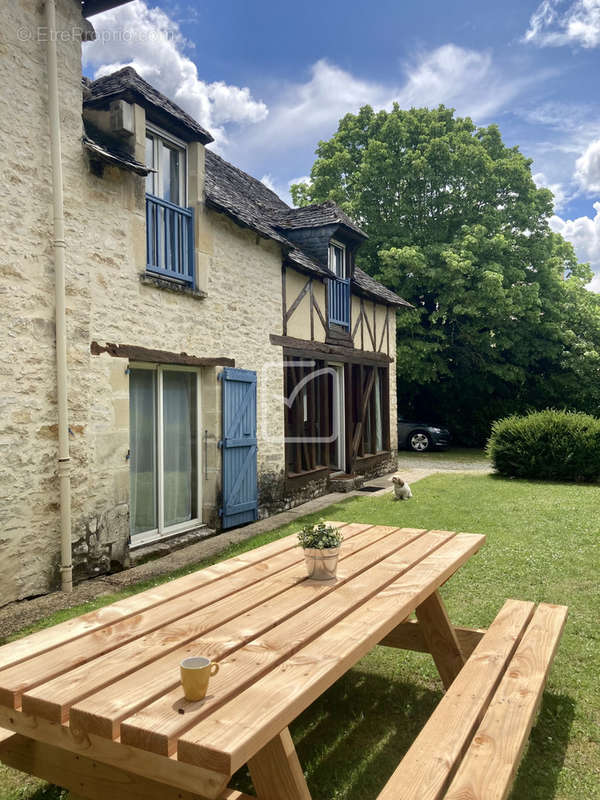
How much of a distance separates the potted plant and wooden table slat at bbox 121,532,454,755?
0.39ft

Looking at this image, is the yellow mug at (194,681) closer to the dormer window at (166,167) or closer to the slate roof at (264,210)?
the dormer window at (166,167)

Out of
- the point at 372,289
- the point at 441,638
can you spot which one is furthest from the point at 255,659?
the point at 372,289

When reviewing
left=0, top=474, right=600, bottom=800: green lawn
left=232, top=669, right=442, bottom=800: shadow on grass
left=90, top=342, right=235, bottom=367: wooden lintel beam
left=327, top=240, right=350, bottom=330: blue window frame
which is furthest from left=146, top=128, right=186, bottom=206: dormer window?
left=232, top=669, right=442, bottom=800: shadow on grass

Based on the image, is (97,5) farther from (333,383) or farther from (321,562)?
(333,383)

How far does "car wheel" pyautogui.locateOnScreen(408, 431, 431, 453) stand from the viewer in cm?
1775

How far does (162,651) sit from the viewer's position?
6.25ft

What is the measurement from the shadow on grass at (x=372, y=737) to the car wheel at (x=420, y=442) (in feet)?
48.2

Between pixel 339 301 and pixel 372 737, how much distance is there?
29.3ft

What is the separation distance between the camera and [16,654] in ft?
6.35

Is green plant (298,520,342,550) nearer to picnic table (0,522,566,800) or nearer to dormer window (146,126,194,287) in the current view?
picnic table (0,522,566,800)

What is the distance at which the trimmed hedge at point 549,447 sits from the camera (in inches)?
446

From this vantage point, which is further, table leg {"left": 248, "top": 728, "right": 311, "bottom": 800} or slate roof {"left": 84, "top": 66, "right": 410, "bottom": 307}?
slate roof {"left": 84, "top": 66, "right": 410, "bottom": 307}

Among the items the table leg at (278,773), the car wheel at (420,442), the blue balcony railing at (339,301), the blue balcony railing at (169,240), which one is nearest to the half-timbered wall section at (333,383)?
the blue balcony railing at (339,301)

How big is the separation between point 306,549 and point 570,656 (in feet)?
6.92
